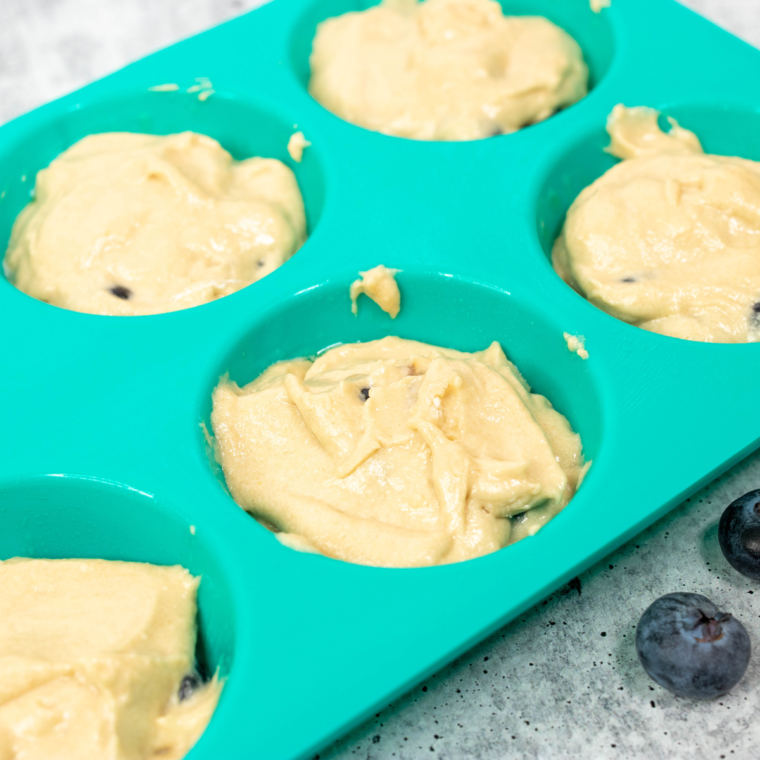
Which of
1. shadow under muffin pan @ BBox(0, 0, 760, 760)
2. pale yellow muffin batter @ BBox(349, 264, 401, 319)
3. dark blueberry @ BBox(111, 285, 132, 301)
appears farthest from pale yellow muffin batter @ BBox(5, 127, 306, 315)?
pale yellow muffin batter @ BBox(349, 264, 401, 319)

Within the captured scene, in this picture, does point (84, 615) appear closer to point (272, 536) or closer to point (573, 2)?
point (272, 536)

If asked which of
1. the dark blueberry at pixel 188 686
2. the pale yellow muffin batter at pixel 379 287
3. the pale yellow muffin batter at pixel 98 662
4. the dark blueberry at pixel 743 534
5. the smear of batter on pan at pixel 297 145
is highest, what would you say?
the smear of batter on pan at pixel 297 145

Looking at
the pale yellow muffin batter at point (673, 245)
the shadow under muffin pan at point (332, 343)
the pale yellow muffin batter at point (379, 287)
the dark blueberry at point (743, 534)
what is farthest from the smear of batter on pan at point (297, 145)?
the dark blueberry at point (743, 534)

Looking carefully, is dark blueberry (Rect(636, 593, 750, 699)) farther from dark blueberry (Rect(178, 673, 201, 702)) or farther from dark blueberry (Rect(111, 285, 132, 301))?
dark blueberry (Rect(111, 285, 132, 301))

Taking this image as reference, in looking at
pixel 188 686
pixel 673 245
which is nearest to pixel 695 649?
pixel 188 686

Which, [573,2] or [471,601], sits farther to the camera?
[573,2]

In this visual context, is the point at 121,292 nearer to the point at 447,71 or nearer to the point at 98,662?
the point at 98,662

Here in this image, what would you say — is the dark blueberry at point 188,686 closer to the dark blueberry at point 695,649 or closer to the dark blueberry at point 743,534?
the dark blueberry at point 695,649

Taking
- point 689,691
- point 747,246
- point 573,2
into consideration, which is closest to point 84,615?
point 689,691
